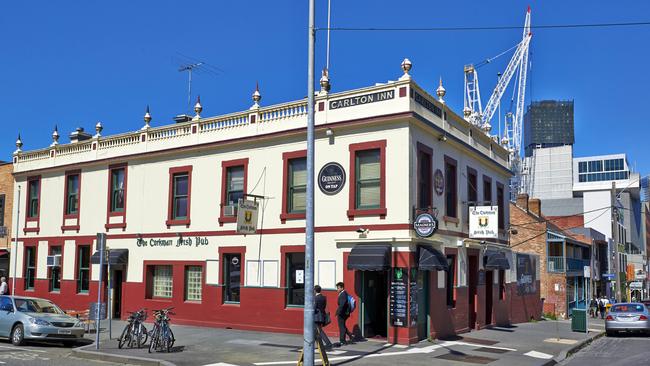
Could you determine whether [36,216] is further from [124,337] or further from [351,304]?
[351,304]

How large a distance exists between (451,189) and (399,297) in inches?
222

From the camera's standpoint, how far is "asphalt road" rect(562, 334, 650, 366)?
17.5 meters

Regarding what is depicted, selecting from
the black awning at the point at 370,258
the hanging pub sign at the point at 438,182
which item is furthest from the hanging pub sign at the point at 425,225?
the hanging pub sign at the point at 438,182

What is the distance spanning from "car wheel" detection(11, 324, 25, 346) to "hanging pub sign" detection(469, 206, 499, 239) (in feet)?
46.8

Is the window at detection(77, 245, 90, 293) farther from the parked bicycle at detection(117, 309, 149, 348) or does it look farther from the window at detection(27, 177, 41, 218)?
the parked bicycle at detection(117, 309, 149, 348)

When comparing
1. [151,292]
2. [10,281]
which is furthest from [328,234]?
[10,281]

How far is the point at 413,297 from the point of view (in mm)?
18828

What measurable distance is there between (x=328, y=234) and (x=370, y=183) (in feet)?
6.97

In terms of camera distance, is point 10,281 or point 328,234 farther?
point 10,281

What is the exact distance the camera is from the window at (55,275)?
28.7 metres

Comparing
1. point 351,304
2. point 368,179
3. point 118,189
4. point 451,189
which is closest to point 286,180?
point 368,179

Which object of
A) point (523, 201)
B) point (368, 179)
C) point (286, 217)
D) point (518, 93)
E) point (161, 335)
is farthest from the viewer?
point (518, 93)

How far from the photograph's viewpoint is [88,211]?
1086 inches

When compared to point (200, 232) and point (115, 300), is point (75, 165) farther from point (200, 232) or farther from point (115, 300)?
point (200, 232)
